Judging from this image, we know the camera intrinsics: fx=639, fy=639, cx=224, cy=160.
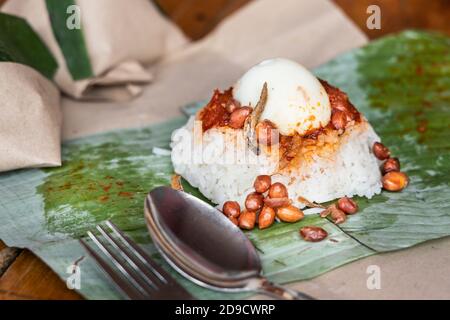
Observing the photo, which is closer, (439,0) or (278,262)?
(278,262)

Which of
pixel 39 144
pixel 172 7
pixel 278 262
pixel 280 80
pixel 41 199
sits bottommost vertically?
pixel 278 262

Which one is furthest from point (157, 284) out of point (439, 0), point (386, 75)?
point (439, 0)

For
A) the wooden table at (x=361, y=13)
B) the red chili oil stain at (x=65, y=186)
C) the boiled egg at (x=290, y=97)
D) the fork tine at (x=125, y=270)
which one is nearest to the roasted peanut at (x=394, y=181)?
the boiled egg at (x=290, y=97)

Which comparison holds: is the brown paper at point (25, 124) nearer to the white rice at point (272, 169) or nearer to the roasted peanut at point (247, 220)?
the white rice at point (272, 169)

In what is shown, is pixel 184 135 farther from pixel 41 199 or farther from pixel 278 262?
pixel 278 262

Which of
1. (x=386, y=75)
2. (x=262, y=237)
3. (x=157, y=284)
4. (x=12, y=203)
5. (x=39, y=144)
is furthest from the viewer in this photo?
(x=386, y=75)

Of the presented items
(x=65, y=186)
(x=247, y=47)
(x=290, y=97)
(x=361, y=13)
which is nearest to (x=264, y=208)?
(x=290, y=97)

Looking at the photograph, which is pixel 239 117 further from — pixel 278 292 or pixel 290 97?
pixel 278 292
